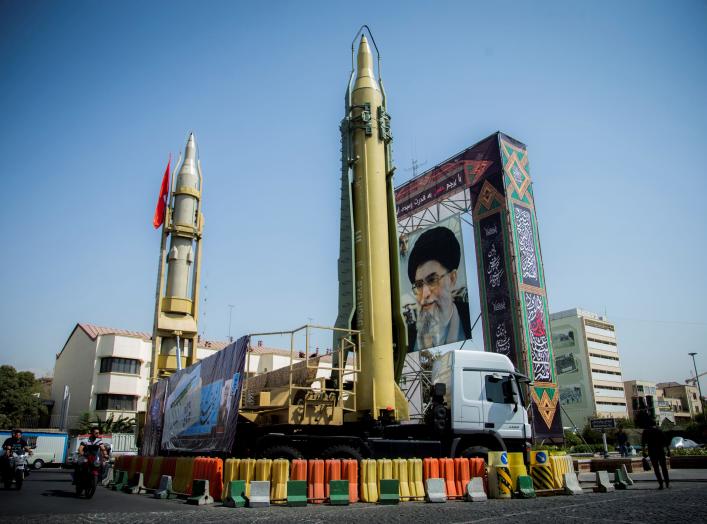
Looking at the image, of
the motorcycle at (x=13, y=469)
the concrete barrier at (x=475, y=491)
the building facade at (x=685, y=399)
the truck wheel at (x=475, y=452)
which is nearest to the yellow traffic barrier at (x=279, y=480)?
the concrete barrier at (x=475, y=491)

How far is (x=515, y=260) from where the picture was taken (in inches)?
1252

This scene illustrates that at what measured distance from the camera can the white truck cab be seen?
13.0 m

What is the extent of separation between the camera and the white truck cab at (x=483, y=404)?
13.0m

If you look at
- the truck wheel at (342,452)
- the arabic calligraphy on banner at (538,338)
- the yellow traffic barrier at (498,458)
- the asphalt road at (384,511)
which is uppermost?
the arabic calligraphy on banner at (538,338)

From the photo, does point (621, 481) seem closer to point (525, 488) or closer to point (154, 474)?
point (525, 488)

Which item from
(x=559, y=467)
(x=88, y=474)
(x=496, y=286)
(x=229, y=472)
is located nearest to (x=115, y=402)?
(x=496, y=286)

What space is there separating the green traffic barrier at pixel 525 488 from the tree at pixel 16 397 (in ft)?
141

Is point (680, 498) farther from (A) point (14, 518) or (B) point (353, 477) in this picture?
(A) point (14, 518)

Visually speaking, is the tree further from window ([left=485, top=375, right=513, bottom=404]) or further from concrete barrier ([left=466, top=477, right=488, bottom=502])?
concrete barrier ([left=466, top=477, right=488, bottom=502])

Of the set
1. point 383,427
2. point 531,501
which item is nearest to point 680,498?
point 531,501

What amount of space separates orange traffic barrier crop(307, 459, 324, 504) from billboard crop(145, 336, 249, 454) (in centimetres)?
198

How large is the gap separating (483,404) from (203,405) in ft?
22.6

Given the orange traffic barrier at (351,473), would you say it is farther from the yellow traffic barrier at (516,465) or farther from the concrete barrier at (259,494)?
the yellow traffic barrier at (516,465)

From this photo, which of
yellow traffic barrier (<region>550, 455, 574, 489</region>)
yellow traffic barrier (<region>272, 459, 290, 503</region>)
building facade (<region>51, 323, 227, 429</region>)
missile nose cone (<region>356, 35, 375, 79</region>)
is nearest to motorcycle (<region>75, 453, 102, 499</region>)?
yellow traffic barrier (<region>272, 459, 290, 503</region>)
